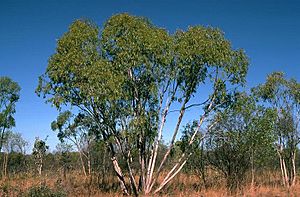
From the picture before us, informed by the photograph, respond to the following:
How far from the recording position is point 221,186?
66.1 feet

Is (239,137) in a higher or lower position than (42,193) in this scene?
higher

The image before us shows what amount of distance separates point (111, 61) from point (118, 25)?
70.9 inches

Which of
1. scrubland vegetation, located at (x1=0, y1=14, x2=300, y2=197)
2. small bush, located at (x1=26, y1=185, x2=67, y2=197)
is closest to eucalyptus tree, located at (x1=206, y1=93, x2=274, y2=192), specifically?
scrubland vegetation, located at (x1=0, y1=14, x2=300, y2=197)

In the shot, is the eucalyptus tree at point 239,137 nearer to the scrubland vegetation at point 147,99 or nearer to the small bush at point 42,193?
the scrubland vegetation at point 147,99

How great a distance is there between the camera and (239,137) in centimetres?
1897

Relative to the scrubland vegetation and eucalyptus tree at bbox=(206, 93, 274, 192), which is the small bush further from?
eucalyptus tree at bbox=(206, 93, 274, 192)

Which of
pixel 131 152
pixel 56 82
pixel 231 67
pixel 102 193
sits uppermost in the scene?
pixel 231 67

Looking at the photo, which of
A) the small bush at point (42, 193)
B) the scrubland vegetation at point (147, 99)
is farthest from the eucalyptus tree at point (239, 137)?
the small bush at point (42, 193)

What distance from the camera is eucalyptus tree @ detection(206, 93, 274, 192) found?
18.8 m

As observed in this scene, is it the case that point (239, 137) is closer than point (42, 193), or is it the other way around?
point (42, 193)

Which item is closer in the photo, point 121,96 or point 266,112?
point 121,96

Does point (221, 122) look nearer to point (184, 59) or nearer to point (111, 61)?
point (184, 59)

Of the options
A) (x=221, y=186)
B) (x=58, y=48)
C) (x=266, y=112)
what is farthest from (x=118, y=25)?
(x=221, y=186)

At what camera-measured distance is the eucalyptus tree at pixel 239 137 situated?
1883 centimetres
